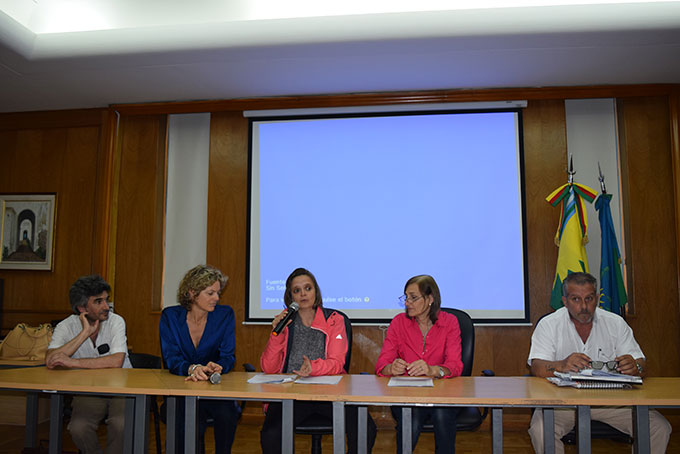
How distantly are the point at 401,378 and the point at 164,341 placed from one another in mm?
1326

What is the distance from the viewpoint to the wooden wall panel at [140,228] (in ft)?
16.1

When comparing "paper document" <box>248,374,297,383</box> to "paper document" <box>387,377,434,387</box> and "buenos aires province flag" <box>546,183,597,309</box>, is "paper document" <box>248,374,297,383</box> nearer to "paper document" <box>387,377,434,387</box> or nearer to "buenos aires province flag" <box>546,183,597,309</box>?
"paper document" <box>387,377,434,387</box>

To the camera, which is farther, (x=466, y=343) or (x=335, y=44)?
(x=335, y=44)

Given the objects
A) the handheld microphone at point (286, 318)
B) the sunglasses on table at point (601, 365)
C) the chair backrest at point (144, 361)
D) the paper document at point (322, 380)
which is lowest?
the chair backrest at point (144, 361)

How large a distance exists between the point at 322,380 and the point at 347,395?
1.26 feet

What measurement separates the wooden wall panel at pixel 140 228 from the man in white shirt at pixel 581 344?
3.43 m

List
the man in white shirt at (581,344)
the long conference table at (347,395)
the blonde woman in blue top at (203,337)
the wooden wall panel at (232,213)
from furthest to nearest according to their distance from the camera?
the wooden wall panel at (232,213) → the blonde woman in blue top at (203,337) → the man in white shirt at (581,344) → the long conference table at (347,395)

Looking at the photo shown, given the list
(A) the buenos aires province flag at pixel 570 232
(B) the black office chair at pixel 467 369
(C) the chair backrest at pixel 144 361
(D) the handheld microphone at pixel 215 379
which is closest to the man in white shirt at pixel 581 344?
(B) the black office chair at pixel 467 369

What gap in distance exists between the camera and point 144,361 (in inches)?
133

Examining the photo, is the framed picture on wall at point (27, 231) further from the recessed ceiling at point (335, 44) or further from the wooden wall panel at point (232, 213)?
the wooden wall panel at point (232, 213)

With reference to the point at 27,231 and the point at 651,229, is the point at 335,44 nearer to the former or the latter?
the point at 651,229

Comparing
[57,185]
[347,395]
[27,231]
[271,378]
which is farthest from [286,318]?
[27,231]

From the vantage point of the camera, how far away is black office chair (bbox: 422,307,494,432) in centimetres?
281

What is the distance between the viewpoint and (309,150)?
480cm
